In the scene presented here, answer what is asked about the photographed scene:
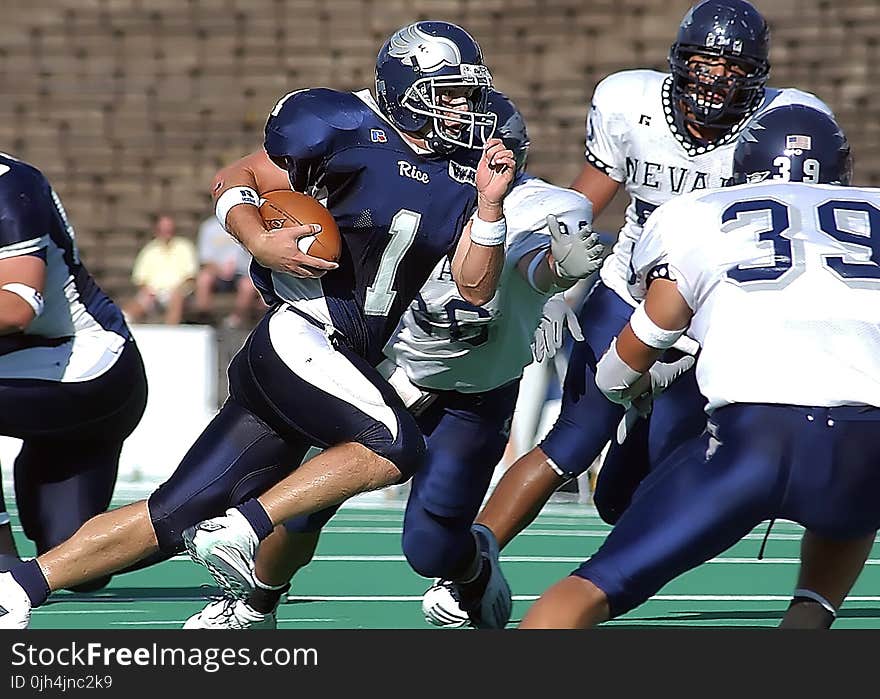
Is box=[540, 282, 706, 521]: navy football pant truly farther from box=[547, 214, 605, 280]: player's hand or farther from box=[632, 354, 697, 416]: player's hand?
box=[547, 214, 605, 280]: player's hand

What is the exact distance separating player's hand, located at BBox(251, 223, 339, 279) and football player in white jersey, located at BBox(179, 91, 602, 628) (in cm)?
46

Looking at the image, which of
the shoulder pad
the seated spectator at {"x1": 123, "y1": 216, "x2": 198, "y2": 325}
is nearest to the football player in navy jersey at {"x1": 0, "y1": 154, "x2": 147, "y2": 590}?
the shoulder pad

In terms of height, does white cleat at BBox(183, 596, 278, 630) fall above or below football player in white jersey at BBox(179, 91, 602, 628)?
below

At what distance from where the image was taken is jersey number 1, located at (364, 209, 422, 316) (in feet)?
12.5

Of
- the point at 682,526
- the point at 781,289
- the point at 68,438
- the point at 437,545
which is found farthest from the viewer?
the point at 68,438

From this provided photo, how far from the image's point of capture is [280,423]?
3.76 meters

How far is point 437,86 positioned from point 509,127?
345 mm

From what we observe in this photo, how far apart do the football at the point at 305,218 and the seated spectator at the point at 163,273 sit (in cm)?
763

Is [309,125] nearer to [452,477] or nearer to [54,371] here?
[452,477]

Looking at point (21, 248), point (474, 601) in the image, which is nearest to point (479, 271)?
point (474, 601)

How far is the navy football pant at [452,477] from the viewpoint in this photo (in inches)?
168

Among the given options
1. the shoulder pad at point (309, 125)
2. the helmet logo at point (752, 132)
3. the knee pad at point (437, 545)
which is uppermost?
the helmet logo at point (752, 132)

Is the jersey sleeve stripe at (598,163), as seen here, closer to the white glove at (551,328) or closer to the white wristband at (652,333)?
the white glove at (551,328)

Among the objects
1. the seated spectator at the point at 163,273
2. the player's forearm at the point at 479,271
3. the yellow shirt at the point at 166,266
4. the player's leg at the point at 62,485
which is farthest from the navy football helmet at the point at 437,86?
the yellow shirt at the point at 166,266
